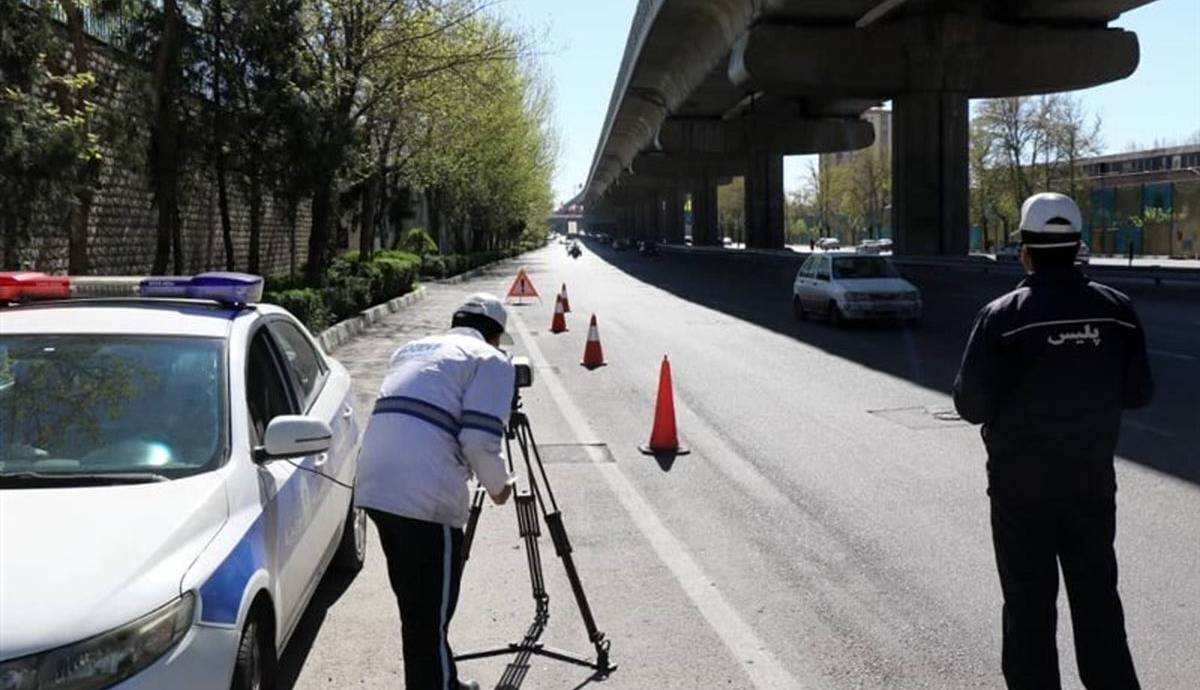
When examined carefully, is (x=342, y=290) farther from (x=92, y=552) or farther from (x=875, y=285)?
(x=92, y=552)

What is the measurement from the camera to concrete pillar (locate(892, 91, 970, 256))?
37562mm

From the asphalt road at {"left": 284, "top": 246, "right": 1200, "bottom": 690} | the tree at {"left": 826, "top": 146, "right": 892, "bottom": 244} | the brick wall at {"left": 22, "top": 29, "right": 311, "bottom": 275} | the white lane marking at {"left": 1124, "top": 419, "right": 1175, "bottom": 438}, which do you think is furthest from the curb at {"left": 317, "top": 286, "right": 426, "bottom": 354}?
the tree at {"left": 826, "top": 146, "right": 892, "bottom": 244}

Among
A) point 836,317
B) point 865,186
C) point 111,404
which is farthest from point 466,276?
point 865,186

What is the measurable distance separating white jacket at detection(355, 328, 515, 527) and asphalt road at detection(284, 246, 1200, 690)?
4.11ft

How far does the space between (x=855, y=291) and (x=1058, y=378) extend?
1851 centimetres

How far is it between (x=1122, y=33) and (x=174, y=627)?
40149mm

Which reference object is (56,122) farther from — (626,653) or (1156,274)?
(1156,274)

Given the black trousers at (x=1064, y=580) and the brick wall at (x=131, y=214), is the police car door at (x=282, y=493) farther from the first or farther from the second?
the brick wall at (x=131, y=214)

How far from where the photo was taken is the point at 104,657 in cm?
283

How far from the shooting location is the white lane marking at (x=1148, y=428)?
1029cm

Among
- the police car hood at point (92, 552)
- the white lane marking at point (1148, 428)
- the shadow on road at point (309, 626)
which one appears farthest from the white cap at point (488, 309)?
the white lane marking at point (1148, 428)

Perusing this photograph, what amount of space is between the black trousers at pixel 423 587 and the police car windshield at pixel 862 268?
1951 cm

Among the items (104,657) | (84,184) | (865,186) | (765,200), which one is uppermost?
(865,186)

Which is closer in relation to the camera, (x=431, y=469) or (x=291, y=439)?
(x=431, y=469)
